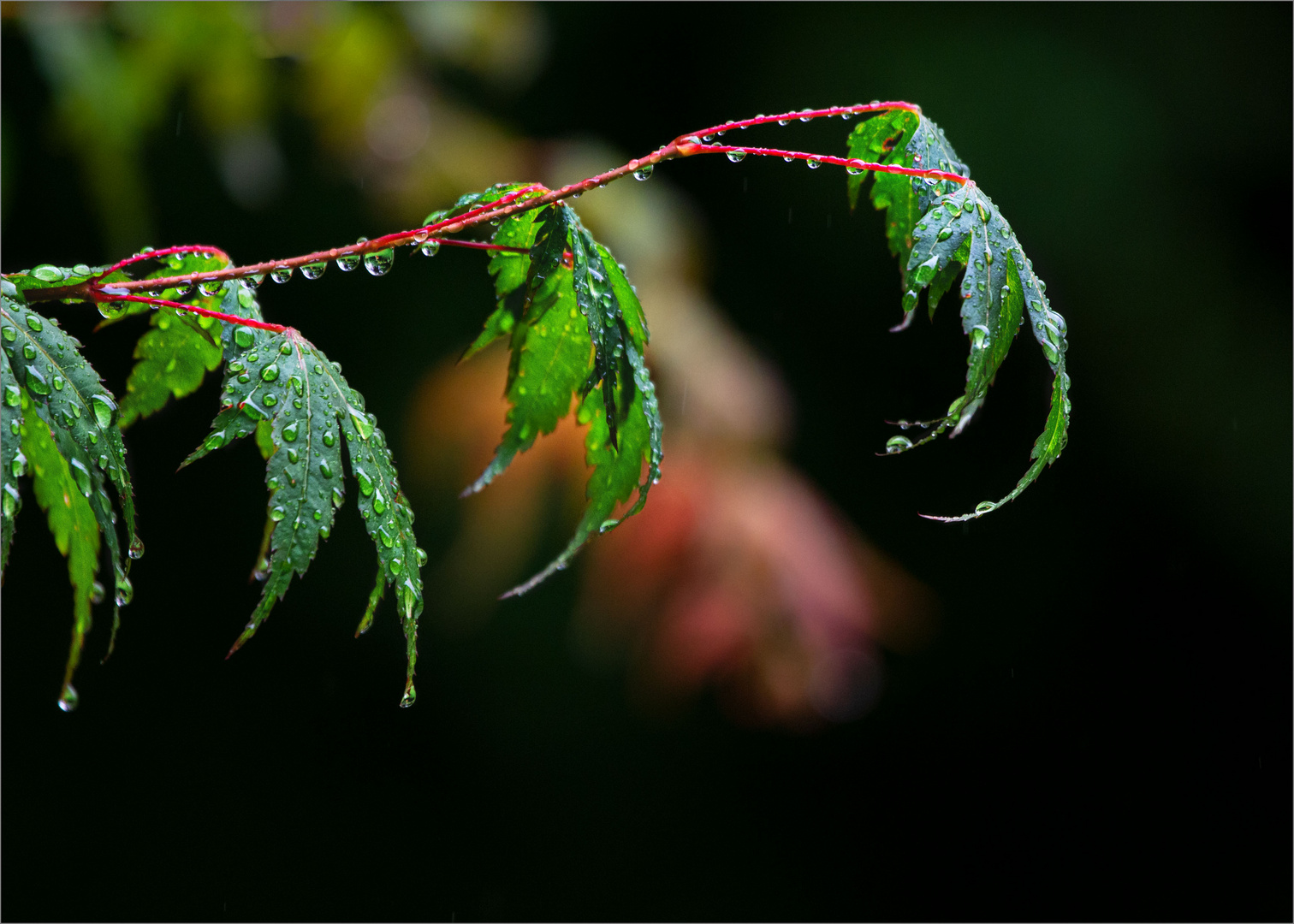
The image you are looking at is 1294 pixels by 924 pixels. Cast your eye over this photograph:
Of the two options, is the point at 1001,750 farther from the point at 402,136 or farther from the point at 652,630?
the point at 402,136

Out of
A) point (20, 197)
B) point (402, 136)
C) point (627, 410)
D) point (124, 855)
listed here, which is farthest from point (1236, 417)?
point (124, 855)

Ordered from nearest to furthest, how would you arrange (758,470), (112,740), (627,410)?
(627,410)
(758,470)
(112,740)

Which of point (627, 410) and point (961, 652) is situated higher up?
point (627, 410)

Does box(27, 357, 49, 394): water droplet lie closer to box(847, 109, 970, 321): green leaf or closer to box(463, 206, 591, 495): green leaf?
box(463, 206, 591, 495): green leaf

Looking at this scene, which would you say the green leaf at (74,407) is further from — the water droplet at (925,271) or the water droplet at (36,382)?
the water droplet at (925,271)

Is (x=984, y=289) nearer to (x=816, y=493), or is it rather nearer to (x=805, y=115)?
(x=805, y=115)

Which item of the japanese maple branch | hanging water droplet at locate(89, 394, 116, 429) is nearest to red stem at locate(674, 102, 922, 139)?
the japanese maple branch

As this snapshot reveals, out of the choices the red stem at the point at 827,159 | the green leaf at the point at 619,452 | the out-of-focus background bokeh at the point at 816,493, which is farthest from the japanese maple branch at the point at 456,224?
the out-of-focus background bokeh at the point at 816,493

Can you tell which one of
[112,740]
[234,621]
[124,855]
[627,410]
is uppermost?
[627,410]
